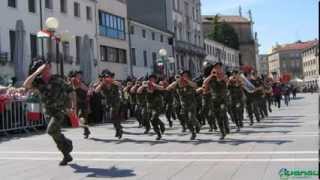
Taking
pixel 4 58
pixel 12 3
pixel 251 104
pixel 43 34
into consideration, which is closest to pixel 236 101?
pixel 251 104

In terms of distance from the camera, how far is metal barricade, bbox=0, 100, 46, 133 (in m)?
19.7

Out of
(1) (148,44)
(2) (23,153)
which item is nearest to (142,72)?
(1) (148,44)

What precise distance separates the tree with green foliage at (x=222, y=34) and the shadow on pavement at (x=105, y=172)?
10803 cm

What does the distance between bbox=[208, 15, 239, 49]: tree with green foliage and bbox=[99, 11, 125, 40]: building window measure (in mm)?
65656

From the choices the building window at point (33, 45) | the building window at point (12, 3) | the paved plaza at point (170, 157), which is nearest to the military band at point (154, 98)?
the paved plaza at point (170, 157)

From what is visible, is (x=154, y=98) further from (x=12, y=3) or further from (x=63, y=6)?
(x=63, y=6)

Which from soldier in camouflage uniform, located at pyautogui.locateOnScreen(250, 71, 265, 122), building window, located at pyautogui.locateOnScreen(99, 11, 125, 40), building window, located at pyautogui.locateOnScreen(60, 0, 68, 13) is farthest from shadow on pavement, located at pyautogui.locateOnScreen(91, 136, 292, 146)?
building window, located at pyautogui.locateOnScreen(99, 11, 125, 40)

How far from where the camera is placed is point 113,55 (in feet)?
169

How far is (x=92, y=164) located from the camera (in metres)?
11.7

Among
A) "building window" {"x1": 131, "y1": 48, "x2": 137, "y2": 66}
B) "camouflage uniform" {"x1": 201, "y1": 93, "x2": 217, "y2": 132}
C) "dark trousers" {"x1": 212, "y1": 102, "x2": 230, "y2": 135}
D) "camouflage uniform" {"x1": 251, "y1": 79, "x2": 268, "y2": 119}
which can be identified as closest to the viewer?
"dark trousers" {"x1": 212, "y1": 102, "x2": 230, "y2": 135}

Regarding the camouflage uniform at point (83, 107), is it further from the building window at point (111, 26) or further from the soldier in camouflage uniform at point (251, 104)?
the building window at point (111, 26)

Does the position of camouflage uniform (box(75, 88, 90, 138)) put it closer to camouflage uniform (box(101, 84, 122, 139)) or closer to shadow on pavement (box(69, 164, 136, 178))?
camouflage uniform (box(101, 84, 122, 139))

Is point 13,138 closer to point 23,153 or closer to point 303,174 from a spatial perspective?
point 23,153

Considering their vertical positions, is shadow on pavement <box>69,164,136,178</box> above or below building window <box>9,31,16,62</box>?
below
